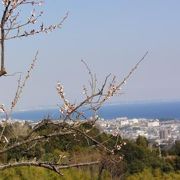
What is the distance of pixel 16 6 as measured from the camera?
2656 mm

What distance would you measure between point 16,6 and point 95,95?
0.61m

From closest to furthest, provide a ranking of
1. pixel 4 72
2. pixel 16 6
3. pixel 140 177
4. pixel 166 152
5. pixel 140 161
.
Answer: pixel 4 72, pixel 16 6, pixel 140 177, pixel 140 161, pixel 166 152

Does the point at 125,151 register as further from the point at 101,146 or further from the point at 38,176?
the point at 101,146

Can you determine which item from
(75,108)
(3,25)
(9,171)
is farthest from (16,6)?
(9,171)

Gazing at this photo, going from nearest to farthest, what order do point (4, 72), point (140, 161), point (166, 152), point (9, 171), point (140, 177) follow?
point (4, 72)
point (9, 171)
point (140, 177)
point (140, 161)
point (166, 152)

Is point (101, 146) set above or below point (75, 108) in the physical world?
below

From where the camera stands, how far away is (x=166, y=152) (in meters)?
23.6

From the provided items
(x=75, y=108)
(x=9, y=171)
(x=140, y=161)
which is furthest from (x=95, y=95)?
(x=140, y=161)

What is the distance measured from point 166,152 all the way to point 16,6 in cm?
2152

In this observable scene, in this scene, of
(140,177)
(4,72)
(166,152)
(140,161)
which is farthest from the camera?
(166,152)

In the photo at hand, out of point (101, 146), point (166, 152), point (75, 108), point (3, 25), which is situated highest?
point (3, 25)

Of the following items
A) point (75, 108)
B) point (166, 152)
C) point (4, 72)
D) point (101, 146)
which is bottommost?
point (166, 152)

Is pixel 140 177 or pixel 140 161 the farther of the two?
pixel 140 161

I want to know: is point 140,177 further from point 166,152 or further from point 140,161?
point 166,152
